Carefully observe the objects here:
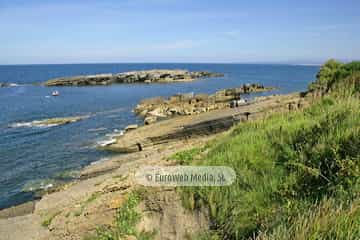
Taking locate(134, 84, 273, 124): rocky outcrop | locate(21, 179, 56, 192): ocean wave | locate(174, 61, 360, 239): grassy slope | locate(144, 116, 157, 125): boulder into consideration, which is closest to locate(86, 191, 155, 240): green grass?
locate(174, 61, 360, 239): grassy slope

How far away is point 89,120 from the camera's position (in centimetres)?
3045

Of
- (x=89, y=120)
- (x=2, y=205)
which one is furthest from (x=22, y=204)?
(x=89, y=120)

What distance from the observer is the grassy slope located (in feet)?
11.8

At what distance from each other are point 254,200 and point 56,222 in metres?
5.76

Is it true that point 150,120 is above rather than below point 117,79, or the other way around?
below

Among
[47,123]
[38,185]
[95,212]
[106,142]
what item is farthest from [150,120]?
[95,212]

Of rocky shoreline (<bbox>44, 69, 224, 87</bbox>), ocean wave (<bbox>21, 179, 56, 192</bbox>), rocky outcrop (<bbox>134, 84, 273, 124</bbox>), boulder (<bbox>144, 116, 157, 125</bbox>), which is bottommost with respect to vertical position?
ocean wave (<bbox>21, 179, 56, 192</bbox>)

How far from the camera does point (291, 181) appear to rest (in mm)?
4461

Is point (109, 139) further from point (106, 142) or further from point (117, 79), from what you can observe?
point (117, 79)

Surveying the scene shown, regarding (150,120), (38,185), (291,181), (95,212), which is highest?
(291,181)

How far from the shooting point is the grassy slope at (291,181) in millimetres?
3585

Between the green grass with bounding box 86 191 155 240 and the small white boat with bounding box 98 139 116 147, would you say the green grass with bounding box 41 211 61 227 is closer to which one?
the green grass with bounding box 86 191 155 240

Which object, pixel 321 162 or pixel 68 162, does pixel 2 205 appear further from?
pixel 321 162

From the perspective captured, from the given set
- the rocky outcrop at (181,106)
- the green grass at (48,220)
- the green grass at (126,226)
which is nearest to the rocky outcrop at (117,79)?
the rocky outcrop at (181,106)
